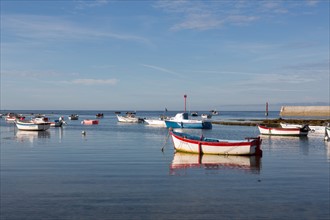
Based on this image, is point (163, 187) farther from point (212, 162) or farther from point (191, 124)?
point (191, 124)

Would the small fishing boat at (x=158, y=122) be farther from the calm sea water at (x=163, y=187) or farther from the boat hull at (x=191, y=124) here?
the calm sea water at (x=163, y=187)

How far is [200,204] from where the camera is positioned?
1786cm

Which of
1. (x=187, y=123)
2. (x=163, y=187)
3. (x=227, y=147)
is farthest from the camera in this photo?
(x=187, y=123)

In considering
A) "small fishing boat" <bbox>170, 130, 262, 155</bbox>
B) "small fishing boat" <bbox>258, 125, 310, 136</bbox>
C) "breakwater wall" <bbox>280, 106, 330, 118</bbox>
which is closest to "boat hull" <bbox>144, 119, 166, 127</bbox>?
"small fishing boat" <bbox>258, 125, 310, 136</bbox>

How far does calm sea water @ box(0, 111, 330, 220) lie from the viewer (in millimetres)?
16625

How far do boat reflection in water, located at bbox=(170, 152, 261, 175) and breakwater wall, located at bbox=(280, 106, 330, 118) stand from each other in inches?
5477

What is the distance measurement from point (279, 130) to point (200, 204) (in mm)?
47964

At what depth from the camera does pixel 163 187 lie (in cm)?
2159

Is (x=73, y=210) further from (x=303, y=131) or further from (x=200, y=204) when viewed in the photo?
(x=303, y=131)

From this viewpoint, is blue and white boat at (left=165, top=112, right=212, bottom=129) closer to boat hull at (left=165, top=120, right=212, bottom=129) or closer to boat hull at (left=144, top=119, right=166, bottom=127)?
boat hull at (left=165, top=120, right=212, bottom=129)

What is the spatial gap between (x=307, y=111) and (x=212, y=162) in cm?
15188

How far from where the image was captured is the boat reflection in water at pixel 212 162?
28797mm

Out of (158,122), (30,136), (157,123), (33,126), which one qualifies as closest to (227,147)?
(30,136)

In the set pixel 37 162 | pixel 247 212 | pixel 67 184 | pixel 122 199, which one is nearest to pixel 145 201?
pixel 122 199
